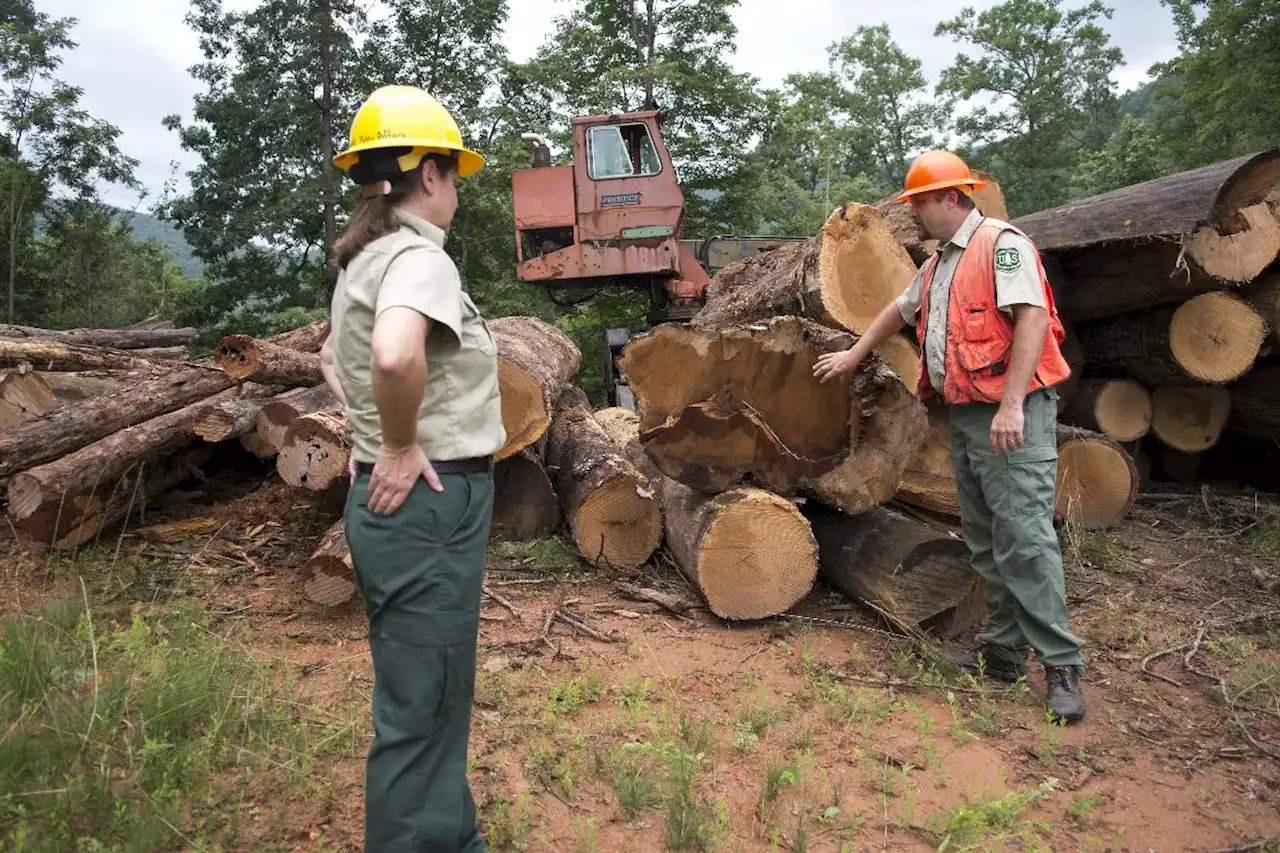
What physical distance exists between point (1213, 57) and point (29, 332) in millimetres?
21782

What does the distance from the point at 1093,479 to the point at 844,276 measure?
6.94 ft

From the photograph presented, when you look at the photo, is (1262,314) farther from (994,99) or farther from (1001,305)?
(994,99)

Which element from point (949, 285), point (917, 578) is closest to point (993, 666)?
point (917, 578)

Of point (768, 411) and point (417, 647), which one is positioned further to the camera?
point (768, 411)

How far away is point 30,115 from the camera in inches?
861

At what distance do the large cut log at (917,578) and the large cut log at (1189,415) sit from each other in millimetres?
3070

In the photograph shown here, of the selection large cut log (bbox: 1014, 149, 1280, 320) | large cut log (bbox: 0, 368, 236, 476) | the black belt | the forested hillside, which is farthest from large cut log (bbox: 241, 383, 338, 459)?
the forested hillside

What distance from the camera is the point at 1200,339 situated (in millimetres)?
5629

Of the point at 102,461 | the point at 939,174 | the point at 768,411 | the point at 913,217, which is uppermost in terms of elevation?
the point at 913,217

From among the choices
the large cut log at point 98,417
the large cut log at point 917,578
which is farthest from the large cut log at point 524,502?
the large cut log at point 98,417

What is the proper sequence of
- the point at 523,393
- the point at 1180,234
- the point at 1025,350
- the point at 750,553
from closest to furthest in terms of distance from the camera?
the point at 1025,350, the point at 750,553, the point at 523,393, the point at 1180,234

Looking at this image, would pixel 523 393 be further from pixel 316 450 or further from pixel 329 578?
pixel 329 578

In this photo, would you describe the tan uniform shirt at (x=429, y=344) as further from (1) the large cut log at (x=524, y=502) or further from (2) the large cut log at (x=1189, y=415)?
(2) the large cut log at (x=1189, y=415)

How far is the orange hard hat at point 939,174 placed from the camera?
138 inches
